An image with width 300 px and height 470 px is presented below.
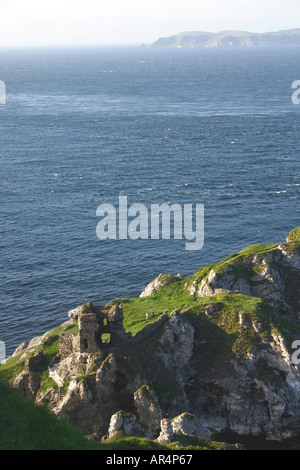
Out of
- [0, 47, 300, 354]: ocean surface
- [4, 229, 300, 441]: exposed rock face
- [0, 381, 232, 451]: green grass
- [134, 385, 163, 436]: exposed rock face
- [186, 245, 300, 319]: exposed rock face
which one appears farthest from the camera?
[0, 47, 300, 354]: ocean surface

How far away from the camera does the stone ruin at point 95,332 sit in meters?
55.3

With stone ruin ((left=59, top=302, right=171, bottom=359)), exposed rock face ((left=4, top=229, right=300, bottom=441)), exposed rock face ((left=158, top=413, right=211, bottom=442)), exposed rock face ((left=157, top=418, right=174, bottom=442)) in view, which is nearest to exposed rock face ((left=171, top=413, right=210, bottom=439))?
exposed rock face ((left=158, top=413, right=211, bottom=442))

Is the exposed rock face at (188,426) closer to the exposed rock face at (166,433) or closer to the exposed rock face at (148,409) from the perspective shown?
the exposed rock face at (166,433)

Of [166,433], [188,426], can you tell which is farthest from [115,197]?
[166,433]

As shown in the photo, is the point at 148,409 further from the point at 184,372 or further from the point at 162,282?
the point at 162,282

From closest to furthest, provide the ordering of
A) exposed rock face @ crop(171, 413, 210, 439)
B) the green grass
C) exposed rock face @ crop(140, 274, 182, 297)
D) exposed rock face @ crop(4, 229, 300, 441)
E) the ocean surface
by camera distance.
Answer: the green grass
exposed rock face @ crop(171, 413, 210, 439)
exposed rock face @ crop(4, 229, 300, 441)
exposed rock face @ crop(140, 274, 182, 297)
the ocean surface

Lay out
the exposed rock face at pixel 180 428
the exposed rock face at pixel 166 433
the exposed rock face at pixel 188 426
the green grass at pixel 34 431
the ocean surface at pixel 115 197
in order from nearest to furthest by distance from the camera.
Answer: the green grass at pixel 34 431
the exposed rock face at pixel 166 433
the exposed rock face at pixel 180 428
the exposed rock face at pixel 188 426
the ocean surface at pixel 115 197

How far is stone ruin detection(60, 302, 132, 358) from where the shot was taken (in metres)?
55.3

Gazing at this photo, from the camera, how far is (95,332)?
55500 millimetres

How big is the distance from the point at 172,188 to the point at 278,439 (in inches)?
3420

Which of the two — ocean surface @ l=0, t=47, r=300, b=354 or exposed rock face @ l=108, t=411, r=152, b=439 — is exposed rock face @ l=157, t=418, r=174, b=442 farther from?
ocean surface @ l=0, t=47, r=300, b=354

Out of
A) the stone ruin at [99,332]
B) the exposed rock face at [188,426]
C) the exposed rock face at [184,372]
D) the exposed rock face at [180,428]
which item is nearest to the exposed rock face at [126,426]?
the exposed rock face at [184,372]

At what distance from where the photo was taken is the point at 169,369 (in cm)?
5569
